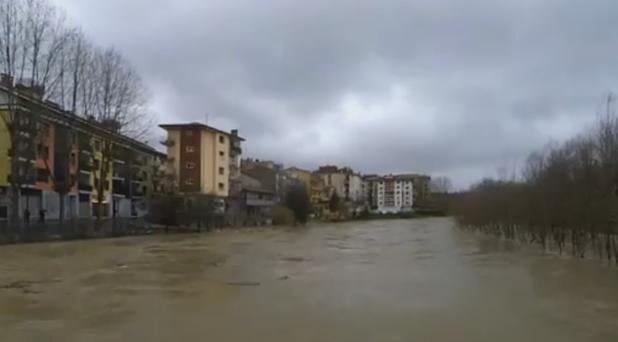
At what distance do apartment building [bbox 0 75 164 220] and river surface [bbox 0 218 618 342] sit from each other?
1936 cm

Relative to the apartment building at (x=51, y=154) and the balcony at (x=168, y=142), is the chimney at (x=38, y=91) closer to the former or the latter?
the apartment building at (x=51, y=154)

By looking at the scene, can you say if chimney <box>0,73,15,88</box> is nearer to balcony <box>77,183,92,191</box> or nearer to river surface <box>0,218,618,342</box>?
river surface <box>0,218,618,342</box>

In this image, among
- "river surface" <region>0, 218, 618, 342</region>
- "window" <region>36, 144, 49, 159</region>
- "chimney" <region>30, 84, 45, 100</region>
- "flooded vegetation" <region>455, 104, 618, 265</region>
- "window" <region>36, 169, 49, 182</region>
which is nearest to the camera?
"river surface" <region>0, 218, 618, 342</region>

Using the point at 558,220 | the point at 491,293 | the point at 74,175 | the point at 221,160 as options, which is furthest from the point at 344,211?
the point at 491,293

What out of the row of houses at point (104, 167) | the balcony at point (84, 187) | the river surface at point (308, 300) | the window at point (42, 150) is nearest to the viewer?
the river surface at point (308, 300)

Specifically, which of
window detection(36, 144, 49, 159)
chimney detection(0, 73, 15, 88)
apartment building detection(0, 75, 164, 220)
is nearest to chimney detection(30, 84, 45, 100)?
apartment building detection(0, 75, 164, 220)

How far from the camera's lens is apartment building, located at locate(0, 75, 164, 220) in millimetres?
49981

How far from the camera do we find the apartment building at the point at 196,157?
4324 inches

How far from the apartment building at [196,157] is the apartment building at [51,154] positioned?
2093 centimetres

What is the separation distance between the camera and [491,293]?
67.9 ft

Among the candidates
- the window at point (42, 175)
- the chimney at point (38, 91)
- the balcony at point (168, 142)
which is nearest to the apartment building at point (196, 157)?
the balcony at point (168, 142)

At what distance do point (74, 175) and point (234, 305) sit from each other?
1887 inches

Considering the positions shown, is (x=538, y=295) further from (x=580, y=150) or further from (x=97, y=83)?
(x=97, y=83)

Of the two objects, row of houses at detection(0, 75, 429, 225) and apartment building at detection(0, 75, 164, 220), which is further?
row of houses at detection(0, 75, 429, 225)
